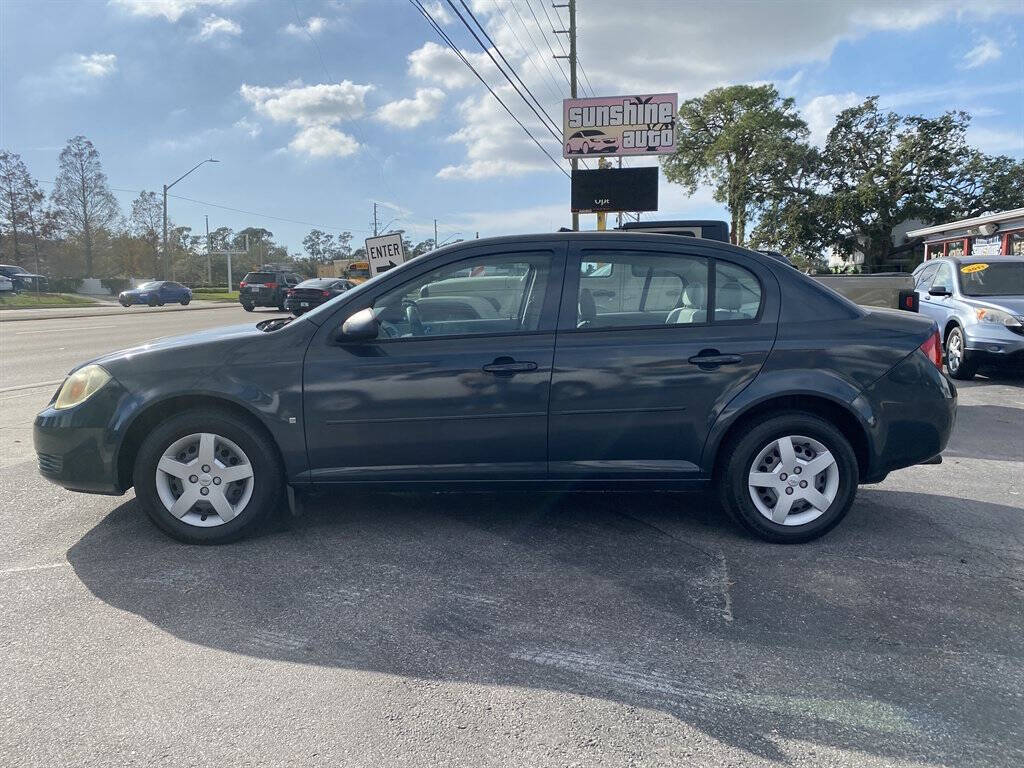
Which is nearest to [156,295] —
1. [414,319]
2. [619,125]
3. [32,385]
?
[619,125]

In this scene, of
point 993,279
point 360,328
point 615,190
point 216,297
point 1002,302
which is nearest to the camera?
point 360,328

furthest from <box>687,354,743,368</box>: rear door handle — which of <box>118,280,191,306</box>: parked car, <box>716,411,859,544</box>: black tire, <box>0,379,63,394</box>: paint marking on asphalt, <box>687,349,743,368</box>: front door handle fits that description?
<box>118,280,191,306</box>: parked car

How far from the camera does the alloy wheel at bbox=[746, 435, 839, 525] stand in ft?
13.3

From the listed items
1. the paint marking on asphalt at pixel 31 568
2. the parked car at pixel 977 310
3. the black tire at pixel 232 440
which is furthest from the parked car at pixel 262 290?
the paint marking on asphalt at pixel 31 568

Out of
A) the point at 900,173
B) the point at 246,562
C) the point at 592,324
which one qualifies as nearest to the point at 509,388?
the point at 592,324

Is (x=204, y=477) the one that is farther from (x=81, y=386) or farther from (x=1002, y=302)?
(x=1002, y=302)

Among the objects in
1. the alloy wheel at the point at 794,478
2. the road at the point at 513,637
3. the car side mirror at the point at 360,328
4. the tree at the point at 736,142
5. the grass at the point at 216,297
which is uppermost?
the tree at the point at 736,142

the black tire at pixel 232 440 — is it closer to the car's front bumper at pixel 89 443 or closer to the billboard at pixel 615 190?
the car's front bumper at pixel 89 443

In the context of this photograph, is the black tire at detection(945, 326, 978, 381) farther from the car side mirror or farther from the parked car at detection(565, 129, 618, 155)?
the parked car at detection(565, 129, 618, 155)

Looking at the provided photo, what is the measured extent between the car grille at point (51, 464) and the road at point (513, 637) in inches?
15.3

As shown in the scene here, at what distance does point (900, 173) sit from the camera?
4319cm

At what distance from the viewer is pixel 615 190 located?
16.3 meters

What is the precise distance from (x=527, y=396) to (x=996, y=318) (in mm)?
8245

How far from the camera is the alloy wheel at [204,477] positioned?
399 centimetres
